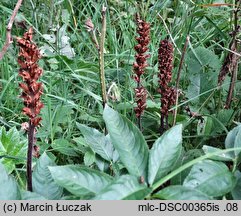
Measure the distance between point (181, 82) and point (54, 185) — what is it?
3.68 feet

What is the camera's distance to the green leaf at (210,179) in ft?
2.99

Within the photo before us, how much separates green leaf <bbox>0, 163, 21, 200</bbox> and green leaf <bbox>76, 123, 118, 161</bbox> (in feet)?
0.93

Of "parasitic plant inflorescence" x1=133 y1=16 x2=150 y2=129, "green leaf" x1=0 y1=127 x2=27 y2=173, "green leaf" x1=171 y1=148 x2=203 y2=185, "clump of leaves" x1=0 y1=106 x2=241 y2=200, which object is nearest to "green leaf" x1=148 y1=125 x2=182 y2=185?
"clump of leaves" x1=0 y1=106 x2=241 y2=200

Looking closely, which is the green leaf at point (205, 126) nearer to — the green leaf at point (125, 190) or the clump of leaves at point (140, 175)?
the clump of leaves at point (140, 175)

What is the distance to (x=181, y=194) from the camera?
0.85 metres

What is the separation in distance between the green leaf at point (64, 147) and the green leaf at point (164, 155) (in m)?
0.59


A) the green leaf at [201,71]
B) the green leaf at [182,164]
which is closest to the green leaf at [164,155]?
the green leaf at [182,164]

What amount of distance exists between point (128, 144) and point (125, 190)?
0.48 feet

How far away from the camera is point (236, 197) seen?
0.98m

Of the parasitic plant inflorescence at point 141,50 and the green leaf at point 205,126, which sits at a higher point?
the parasitic plant inflorescence at point 141,50

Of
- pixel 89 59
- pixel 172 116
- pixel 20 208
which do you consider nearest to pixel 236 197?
pixel 20 208

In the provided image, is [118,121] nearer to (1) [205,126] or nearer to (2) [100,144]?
(2) [100,144]

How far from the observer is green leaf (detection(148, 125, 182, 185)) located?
921mm

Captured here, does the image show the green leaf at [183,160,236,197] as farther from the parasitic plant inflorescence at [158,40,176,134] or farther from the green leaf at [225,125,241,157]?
the parasitic plant inflorescence at [158,40,176,134]
